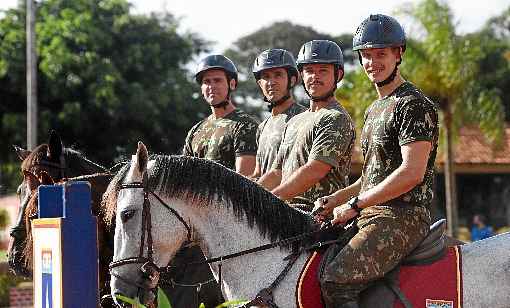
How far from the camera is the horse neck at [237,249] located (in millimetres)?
5977

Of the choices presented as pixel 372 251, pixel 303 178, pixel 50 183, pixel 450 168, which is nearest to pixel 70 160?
pixel 50 183

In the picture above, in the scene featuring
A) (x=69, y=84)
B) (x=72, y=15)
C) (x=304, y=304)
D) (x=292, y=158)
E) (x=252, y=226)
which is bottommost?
(x=304, y=304)

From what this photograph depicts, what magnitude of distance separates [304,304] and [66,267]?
1.41m

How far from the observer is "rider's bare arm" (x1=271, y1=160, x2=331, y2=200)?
6.90 m

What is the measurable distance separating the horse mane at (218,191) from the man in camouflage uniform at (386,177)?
1.12 feet

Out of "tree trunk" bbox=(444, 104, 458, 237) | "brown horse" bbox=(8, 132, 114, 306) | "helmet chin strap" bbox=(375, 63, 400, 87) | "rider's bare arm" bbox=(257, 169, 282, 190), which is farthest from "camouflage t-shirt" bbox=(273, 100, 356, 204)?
"tree trunk" bbox=(444, 104, 458, 237)

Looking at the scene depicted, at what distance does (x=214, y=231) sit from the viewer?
602cm

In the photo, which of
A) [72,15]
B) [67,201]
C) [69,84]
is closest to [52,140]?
[67,201]

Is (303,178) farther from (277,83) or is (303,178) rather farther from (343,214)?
(277,83)

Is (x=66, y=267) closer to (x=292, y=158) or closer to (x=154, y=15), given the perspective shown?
(x=292, y=158)

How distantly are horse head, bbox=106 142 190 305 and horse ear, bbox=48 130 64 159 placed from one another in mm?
2419

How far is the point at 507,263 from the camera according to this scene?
19.7 ft

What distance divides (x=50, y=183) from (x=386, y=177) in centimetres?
276

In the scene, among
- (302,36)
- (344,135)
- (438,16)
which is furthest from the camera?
(302,36)
